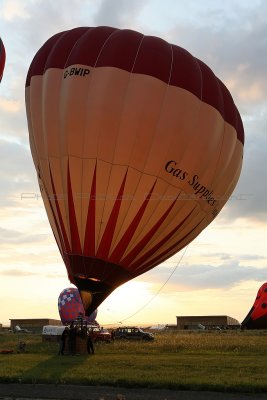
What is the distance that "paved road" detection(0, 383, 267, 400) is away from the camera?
1218cm

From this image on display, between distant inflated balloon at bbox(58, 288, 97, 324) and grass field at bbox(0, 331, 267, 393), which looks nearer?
grass field at bbox(0, 331, 267, 393)

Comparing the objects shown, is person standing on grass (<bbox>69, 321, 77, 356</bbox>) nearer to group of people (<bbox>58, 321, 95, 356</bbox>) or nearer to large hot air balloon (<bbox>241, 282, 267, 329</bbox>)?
group of people (<bbox>58, 321, 95, 356</bbox>)

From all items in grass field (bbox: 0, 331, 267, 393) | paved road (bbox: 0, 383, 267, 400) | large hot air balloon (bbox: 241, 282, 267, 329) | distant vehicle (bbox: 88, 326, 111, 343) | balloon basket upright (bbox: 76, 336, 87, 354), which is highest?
large hot air balloon (bbox: 241, 282, 267, 329)

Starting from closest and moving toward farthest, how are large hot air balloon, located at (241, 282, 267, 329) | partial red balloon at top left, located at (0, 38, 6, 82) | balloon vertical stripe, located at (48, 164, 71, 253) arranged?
balloon vertical stripe, located at (48, 164, 71, 253) < partial red balloon at top left, located at (0, 38, 6, 82) < large hot air balloon, located at (241, 282, 267, 329)

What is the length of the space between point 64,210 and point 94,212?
4.10 ft

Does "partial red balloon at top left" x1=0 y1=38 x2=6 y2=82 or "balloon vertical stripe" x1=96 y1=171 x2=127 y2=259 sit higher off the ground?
"partial red balloon at top left" x1=0 y1=38 x2=6 y2=82

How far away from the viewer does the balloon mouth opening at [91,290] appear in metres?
18.9

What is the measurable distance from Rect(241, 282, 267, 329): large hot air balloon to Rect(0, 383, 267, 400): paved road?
75.3 feet

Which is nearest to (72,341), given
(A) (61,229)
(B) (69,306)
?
(A) (61,229)

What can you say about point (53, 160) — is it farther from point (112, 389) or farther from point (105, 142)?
point (112, 389)

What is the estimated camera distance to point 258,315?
3522cm

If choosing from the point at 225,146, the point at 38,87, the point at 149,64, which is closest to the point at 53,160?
the point at 38,87

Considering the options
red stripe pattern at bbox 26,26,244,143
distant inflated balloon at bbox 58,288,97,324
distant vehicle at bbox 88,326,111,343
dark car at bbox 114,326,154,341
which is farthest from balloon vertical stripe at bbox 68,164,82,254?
distant inflated balloon at bbox 58,288,97,324

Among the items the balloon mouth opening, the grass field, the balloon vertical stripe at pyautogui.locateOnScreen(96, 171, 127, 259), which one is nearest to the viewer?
the grass field
